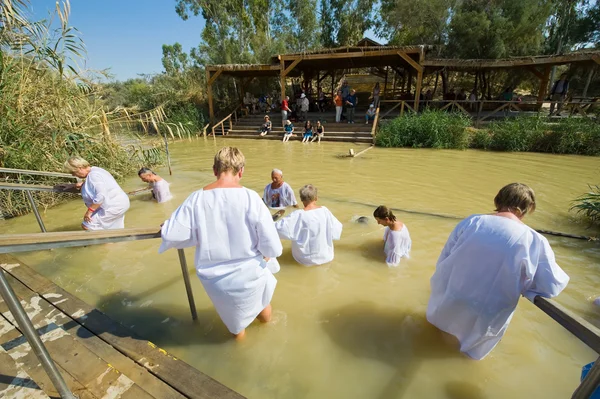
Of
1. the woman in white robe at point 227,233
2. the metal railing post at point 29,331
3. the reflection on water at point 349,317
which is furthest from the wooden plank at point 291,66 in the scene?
the metal railing post at point 29,331

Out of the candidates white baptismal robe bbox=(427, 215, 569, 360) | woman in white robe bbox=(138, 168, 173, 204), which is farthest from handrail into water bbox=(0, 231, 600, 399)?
woman in white robe bbox=(138, 168, 173, 204)

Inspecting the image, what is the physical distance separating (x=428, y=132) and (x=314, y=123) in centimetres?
605

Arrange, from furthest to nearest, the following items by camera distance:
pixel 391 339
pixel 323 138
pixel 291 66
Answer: pixel 291 66 < pixel 323 138 < pixel 391 339

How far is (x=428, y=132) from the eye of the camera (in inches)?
457

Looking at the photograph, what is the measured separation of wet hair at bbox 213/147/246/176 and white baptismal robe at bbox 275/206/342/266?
142 centimetres

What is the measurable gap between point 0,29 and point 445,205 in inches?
341

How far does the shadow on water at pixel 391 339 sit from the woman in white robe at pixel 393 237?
32.3 inches

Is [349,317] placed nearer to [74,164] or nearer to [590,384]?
[590,384]

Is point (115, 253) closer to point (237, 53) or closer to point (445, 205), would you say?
point (445, 205)

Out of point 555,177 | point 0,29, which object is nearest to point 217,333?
point 0,29

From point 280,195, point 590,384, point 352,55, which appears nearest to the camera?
point 590,384

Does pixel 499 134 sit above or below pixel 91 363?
above

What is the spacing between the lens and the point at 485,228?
1.93 meters

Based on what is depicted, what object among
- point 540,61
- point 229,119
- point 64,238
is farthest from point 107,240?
point 229,119
